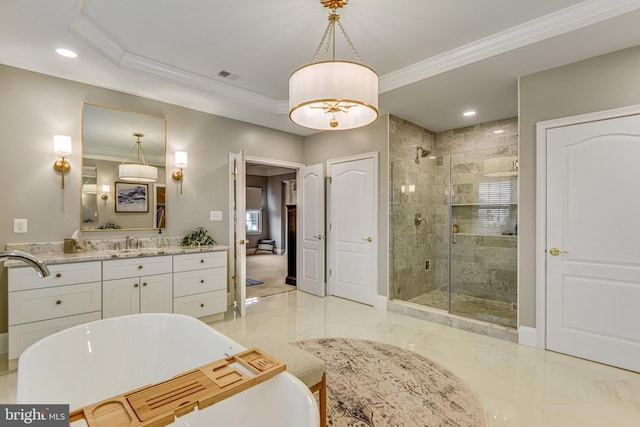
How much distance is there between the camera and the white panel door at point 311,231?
4875 millimetres

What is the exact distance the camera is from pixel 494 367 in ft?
8.43

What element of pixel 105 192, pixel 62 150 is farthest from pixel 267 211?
pixel 62 150

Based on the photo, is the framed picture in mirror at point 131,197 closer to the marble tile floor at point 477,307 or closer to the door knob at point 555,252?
the marble tile floor at point 477,307

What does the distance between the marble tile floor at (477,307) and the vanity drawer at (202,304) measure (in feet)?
8.41

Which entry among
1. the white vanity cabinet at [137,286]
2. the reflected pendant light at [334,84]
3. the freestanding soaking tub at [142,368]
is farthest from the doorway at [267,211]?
the reflected pendant light at [334,84]

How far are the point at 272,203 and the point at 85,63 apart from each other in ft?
24.3

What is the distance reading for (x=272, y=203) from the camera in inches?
398

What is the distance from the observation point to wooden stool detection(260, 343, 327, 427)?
63.3 inches

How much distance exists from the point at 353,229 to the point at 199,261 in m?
2.17

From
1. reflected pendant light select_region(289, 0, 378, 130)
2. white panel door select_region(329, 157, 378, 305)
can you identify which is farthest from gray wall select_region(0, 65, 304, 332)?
reflected pendant light select_region(289, 0, 378, 130)

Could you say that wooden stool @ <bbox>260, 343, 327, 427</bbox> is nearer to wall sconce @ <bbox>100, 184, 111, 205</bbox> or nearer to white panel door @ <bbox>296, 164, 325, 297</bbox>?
wall sconce @ <bbox>100, 184, 111, 205</bbox>

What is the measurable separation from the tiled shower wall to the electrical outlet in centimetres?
397

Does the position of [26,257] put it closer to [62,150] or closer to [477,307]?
[62,150]

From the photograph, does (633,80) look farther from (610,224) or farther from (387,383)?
(387,383)
